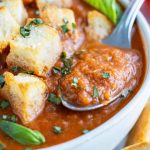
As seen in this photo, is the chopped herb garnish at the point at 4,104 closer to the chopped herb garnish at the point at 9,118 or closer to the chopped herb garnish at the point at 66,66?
the chopped herb garnish at the point at 9,118

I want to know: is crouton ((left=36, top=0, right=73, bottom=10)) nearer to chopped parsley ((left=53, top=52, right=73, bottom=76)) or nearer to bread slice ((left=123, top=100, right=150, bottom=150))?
chopped parsley ((left=53, top=52, right=73, bottom=76))

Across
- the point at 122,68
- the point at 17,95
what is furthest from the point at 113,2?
the point at 17,95

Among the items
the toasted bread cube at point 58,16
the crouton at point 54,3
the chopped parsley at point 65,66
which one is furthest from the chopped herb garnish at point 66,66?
the crouton at point 54,3

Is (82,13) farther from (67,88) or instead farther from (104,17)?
(67,88)

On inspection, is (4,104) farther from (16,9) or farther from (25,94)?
(16,9)

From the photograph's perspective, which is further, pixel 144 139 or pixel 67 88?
pixel 144 139

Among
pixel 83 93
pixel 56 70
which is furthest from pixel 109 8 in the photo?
pixel 83 93
